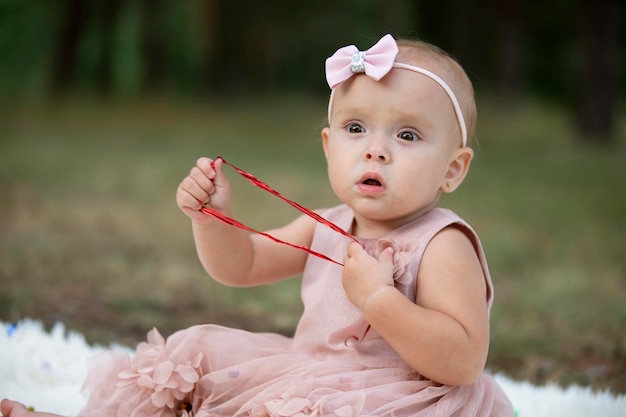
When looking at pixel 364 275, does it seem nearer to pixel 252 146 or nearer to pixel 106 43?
pixel 252 146

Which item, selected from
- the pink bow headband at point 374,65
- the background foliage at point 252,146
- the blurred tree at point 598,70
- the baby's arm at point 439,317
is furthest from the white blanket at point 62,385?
the blurred tree at point 598,70

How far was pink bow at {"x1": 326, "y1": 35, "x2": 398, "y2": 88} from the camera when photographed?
973mm

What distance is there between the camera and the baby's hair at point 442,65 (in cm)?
Result: 100

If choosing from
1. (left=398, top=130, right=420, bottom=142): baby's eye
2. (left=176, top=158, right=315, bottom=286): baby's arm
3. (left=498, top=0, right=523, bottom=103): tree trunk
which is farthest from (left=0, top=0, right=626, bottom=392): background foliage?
(left=398, top=130, right=420, bottom=142): baby's eye

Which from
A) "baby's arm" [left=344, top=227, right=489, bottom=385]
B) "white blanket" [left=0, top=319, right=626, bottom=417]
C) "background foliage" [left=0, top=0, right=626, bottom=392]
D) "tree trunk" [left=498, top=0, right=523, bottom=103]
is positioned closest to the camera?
"baby's arm" [left=344, top=227, right=489, bottom=385]

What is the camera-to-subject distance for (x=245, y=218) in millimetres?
2848

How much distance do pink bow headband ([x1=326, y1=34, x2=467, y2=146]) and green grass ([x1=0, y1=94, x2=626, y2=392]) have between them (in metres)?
0.88

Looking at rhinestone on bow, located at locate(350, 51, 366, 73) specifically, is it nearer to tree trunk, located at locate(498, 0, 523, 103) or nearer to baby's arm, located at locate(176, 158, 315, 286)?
baby's arm, located at locate(176, 158, 315, 286)

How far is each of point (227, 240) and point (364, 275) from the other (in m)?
0.25

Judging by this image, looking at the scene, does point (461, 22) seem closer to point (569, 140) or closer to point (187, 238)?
point (569, 140)

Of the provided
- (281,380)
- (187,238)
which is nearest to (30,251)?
(187,238)

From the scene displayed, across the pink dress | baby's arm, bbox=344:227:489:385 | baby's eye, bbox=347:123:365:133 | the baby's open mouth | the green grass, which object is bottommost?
the green grass

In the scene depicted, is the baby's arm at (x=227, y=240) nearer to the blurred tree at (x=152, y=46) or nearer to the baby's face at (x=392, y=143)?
the baby's face at (x=392, y=143)

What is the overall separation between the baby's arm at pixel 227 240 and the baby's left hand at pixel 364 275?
0.21 metres
